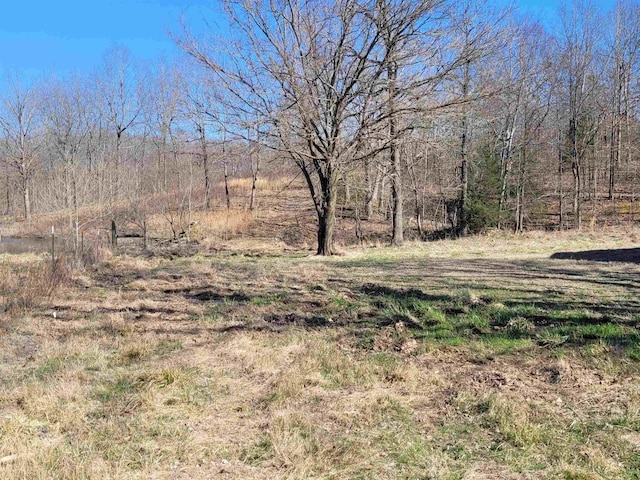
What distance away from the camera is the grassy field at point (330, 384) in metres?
2.61

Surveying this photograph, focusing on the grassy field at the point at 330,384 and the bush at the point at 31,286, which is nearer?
the grassy field at the point at 330,384

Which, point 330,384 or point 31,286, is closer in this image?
point 330,384

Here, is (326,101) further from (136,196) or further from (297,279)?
(136,196)

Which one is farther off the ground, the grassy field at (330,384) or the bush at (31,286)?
the bush at (31,286)

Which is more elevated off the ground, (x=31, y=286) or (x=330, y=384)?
(x=31, y=286)

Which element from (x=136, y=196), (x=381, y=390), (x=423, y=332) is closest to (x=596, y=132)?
(x=136, y=196)

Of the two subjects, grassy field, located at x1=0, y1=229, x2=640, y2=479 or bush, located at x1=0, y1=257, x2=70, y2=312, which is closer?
grassy field, located at x1=0, y1=229, x2=640, y2=479

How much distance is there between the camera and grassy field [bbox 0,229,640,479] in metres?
2.61

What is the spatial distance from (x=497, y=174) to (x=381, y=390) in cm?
2012

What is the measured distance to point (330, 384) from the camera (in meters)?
3.75

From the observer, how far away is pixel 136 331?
537cm

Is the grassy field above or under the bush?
under

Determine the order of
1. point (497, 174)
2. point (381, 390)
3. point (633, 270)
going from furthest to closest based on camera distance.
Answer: point (497, 174), point (633, 270), point (381, 390)

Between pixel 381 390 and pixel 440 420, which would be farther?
pixel 381 390
